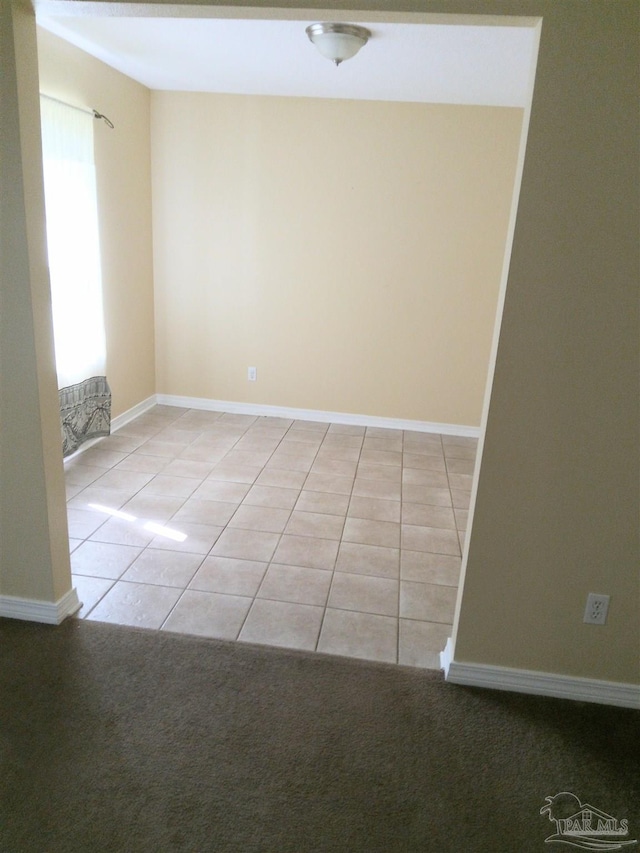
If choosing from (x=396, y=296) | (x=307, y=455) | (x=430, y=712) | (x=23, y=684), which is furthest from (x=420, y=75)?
(x=23, y=684)

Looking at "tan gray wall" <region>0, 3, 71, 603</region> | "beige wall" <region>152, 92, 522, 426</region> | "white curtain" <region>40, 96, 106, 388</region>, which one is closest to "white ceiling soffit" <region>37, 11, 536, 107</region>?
"beige wall" <region>152, 92, 522, 426</region>

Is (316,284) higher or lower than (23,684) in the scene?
higher

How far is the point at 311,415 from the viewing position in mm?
4895

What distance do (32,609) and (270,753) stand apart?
1095 mm

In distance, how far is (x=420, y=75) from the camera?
135 inches

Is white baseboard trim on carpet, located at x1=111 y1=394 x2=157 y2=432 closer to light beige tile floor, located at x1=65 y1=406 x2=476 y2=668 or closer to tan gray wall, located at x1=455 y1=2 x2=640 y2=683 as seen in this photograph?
light beige tile floor, located at x1=65 y1=406 x2=476 y2=668

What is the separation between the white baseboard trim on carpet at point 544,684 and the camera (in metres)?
2.02

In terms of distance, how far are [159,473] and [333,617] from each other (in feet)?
5.66

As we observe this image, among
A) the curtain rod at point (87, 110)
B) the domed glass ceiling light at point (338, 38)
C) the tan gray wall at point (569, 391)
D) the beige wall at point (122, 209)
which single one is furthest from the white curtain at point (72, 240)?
the tan gray wall at point (569, 391)

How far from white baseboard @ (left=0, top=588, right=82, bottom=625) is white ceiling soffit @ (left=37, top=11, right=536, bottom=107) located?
7.59 ft

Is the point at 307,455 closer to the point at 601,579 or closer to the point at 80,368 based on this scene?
the point at 80,368

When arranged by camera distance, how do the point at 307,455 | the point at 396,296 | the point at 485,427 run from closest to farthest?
1. the point at 485,427
2. the point at 307,455
3. the point at 396,296

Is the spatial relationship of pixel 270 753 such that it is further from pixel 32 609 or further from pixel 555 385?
pixel 555 385

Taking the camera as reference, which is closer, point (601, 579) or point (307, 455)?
point (601, 579)
